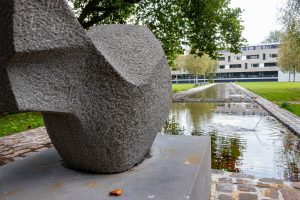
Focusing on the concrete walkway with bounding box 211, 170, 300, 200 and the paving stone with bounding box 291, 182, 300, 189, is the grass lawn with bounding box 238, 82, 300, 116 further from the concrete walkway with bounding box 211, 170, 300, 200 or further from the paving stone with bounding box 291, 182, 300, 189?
the concrete walkway with bounding box 211, 170, 300, 200

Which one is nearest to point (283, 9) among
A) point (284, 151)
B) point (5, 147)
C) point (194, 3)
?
point (194, 3)

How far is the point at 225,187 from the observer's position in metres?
5.05

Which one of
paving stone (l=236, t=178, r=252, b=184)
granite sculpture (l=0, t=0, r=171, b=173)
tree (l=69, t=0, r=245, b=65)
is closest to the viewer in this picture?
granite sculpture (l=0, t=0, r=171, b=173)

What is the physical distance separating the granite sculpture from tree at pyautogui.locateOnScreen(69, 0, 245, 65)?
12.2 meters

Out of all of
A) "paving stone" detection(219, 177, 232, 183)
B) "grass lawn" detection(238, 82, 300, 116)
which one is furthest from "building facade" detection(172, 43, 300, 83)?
"paving stone" detection(219, 177, 232, 183)

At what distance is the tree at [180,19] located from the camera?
52.7 ft

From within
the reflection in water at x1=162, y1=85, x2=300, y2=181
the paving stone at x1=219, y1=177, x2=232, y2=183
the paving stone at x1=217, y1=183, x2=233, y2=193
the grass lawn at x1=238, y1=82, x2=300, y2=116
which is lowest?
the reflection in water at x1=162, y1=85, x2=300, y2=181

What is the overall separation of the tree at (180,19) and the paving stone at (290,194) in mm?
12203

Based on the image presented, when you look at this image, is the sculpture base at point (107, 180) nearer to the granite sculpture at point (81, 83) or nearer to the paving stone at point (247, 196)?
the granite sculpture at point (81, 83)

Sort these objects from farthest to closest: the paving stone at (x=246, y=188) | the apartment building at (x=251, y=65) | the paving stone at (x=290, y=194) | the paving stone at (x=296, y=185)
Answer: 1. the apartment building at (x=251, y=65)
2. the paving stone at (x=296, y=185)
3. the paving stone at (x=246, y=188)
4. the paving stone at (x=290, y=194)

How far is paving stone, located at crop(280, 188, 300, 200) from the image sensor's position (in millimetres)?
4581

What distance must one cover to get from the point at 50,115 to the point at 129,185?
3.50 feet

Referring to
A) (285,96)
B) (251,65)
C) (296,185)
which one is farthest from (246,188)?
(251,65)

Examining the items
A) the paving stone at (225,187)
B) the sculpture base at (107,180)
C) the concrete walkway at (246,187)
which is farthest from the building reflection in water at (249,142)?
the sculpture base at (107,180)
